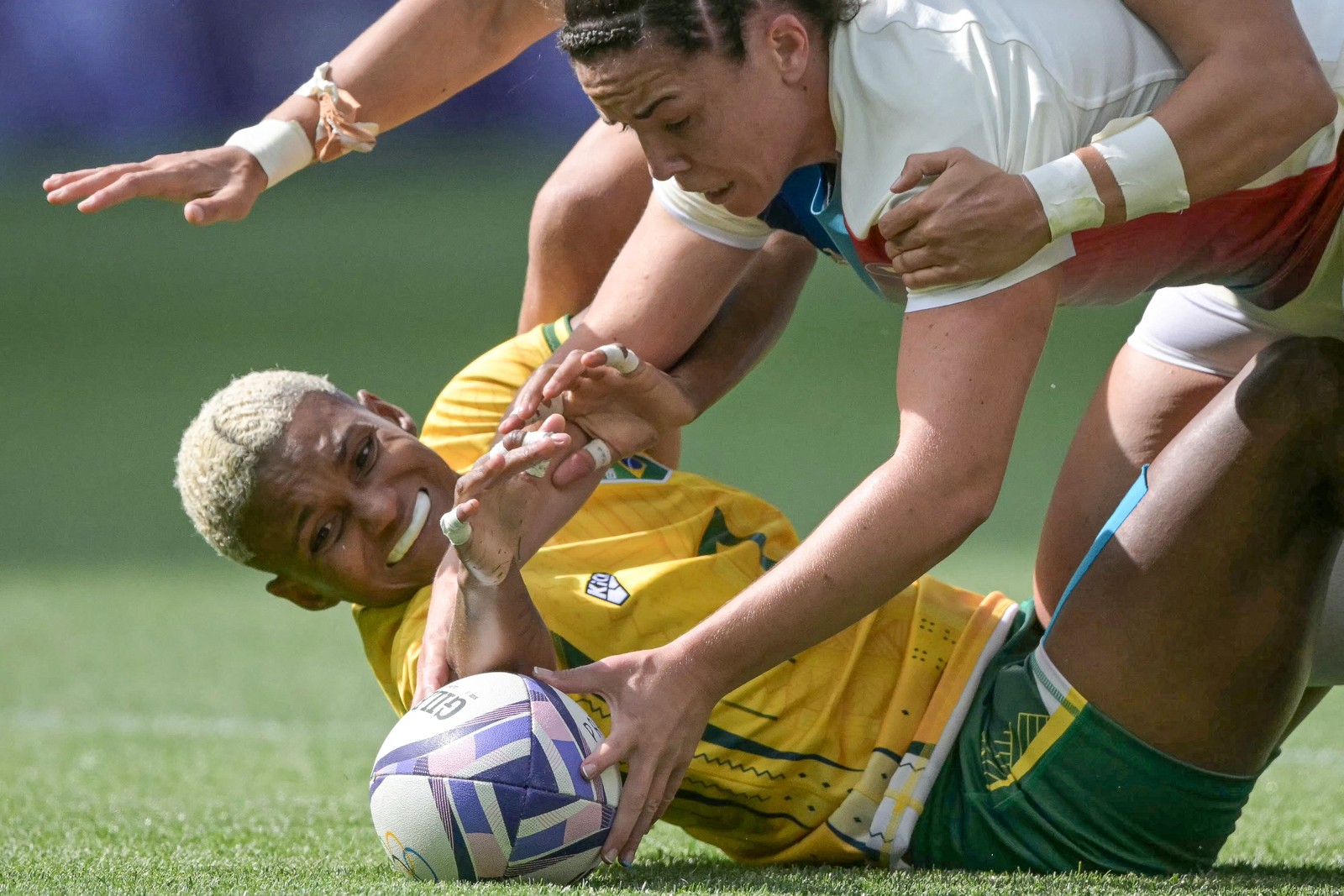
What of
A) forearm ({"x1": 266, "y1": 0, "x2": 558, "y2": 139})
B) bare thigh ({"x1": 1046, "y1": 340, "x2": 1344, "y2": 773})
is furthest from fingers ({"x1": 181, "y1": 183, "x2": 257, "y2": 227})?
bare thigh ({"x1": 1046, "y1": 340, "x2": 1344, "y2": 773})

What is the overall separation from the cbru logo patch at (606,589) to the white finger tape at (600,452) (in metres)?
0.20

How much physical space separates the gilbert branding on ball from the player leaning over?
2.96 feet

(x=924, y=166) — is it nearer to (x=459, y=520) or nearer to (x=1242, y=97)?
(x=1242, y=97)

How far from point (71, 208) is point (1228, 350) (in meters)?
13.2

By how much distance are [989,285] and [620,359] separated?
0.79 m

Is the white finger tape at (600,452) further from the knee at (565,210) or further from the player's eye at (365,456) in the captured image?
the knee at (565,210)

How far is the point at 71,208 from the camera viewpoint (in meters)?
14.4

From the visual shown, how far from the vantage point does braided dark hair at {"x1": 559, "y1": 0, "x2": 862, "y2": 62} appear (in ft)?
7.75

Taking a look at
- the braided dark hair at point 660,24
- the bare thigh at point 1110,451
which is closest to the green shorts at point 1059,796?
the bare thigh at point 1110,451

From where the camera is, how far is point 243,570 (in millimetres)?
7152

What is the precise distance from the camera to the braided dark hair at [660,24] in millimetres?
2363

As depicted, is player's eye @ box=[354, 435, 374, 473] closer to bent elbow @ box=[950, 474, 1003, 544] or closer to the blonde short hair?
the blonde short hair

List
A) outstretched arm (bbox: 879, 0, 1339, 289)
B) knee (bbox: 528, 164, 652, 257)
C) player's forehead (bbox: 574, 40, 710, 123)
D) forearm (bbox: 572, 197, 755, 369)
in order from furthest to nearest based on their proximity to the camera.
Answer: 1. knee (bbox: 528, 164, 652, 257)
2. forearm (bbox: 572, 197, 755, 369)
3. player's forehead (bbox: 574, 40, 710, 123)
4. outstretched arm (bbox: 879, 0, 1339, 289)

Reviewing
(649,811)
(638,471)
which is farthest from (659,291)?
(649,811)
